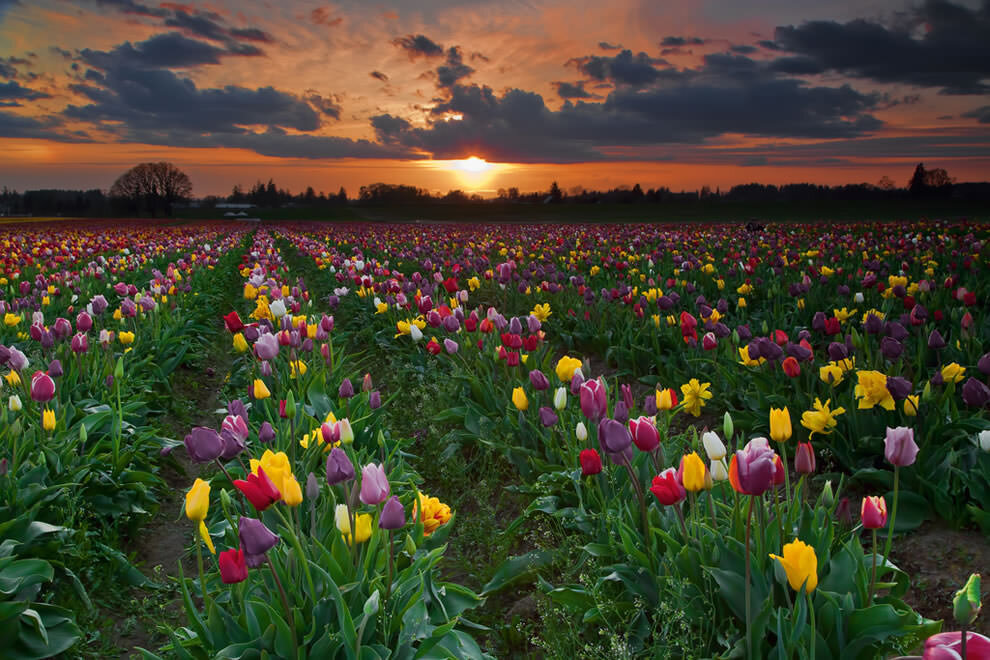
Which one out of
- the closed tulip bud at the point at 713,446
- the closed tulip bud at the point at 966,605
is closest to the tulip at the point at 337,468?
the closed tulip bud at the point at 713,446

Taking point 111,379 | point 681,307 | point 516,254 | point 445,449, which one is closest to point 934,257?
point 681,307

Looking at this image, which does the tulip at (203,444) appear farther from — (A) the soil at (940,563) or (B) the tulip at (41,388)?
(A) the soil at (940,563)

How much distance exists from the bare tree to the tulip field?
96.9 meters

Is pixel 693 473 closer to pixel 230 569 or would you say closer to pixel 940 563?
pixel 230 569

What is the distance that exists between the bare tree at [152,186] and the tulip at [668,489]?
101854mm

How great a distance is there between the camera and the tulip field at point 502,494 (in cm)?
230

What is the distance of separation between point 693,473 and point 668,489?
0.10 metres

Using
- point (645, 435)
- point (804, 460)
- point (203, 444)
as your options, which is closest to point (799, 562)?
point (804, 460)

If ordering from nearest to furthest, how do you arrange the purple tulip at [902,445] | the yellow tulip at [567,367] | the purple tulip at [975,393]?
1. the purple tulip at [902,445]
2. the purple tulip at [975,393]
3. the yellow tulip at [567,367]

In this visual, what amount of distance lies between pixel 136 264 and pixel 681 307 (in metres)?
9.98

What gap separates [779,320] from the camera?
272 inches

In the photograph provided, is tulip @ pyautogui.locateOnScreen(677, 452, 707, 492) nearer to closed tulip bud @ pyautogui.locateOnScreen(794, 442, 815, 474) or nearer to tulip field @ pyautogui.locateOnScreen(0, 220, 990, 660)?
tulip field @ pyautogui.locateOnScreen(0, 220, 990, 660)

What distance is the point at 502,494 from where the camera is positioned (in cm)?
430

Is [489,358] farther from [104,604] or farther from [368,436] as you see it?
[104,604]
